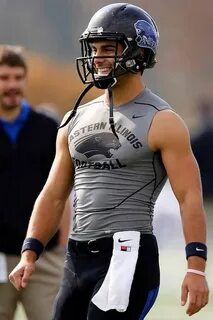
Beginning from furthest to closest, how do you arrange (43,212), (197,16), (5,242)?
(197,16), (5,242), (43,212)

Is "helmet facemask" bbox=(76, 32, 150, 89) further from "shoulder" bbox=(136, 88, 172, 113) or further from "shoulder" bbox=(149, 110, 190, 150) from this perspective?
"shoulder" bbox=(149, 110, 190, 150)

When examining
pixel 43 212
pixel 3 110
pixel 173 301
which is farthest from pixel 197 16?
pixel 43 212

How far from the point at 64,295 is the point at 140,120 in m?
0.77

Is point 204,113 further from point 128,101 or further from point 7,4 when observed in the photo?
point 128,101

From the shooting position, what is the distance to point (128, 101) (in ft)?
18.2

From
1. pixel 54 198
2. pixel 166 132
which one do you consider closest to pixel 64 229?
pixel 54 198

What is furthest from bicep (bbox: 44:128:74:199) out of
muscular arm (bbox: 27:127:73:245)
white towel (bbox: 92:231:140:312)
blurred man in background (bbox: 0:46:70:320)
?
blurred man in background (bbox: 0:46:70:320)

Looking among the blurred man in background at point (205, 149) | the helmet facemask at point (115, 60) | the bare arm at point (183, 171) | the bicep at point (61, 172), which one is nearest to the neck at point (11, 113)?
the bicep at point (61, 172)

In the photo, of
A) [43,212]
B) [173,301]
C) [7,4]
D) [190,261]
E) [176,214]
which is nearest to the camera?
[190,261]

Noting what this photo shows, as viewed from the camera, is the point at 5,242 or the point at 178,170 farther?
the point at 5,242

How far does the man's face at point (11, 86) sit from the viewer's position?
23.4 ft

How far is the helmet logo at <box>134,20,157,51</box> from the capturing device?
5.57 m

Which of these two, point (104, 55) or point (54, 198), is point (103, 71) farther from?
point (54, 198)

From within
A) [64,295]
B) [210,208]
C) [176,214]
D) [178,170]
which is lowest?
[210,208]
